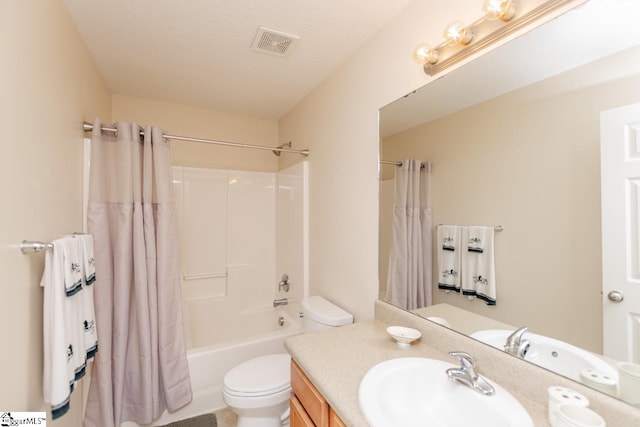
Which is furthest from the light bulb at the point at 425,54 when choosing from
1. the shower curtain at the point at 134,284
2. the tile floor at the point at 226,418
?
the tile floor at the point at 226,418

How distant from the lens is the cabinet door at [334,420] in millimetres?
837

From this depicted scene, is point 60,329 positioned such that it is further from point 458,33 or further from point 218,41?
point 458,33

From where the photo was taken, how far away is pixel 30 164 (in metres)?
1.04

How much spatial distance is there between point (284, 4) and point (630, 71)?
51.7 inches

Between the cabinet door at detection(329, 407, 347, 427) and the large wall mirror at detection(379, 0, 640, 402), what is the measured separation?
575 millimetres

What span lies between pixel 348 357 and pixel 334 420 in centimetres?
23

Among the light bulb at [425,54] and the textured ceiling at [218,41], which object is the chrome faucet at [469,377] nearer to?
the light bulb at [425,54]

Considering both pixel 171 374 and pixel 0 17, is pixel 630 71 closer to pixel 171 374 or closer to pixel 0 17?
pixel 0 17

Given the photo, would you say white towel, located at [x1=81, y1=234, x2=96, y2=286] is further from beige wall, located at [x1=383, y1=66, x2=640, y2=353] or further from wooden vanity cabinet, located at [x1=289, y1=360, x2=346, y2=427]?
beige wall, located at [x1=383, y1=66, x2=640, y2=353]

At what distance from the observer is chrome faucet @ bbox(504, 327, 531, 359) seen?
35.2 inches

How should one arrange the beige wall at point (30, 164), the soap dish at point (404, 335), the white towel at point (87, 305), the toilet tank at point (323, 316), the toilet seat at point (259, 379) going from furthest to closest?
the toilet tank at point (323, 316)
the toilet seat at point (259, 379)
the white towel at point (87, 305)
the soap dish at point (404, 335)
the beige wall at point (30, 164)

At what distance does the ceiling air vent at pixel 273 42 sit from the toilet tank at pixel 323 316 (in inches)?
63.4

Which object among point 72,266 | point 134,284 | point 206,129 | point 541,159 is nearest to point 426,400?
point 541,159

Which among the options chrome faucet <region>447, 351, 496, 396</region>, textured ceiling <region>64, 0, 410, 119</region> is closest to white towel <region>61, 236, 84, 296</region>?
textured ceiling <region>64, 0, 410, 119</region>
